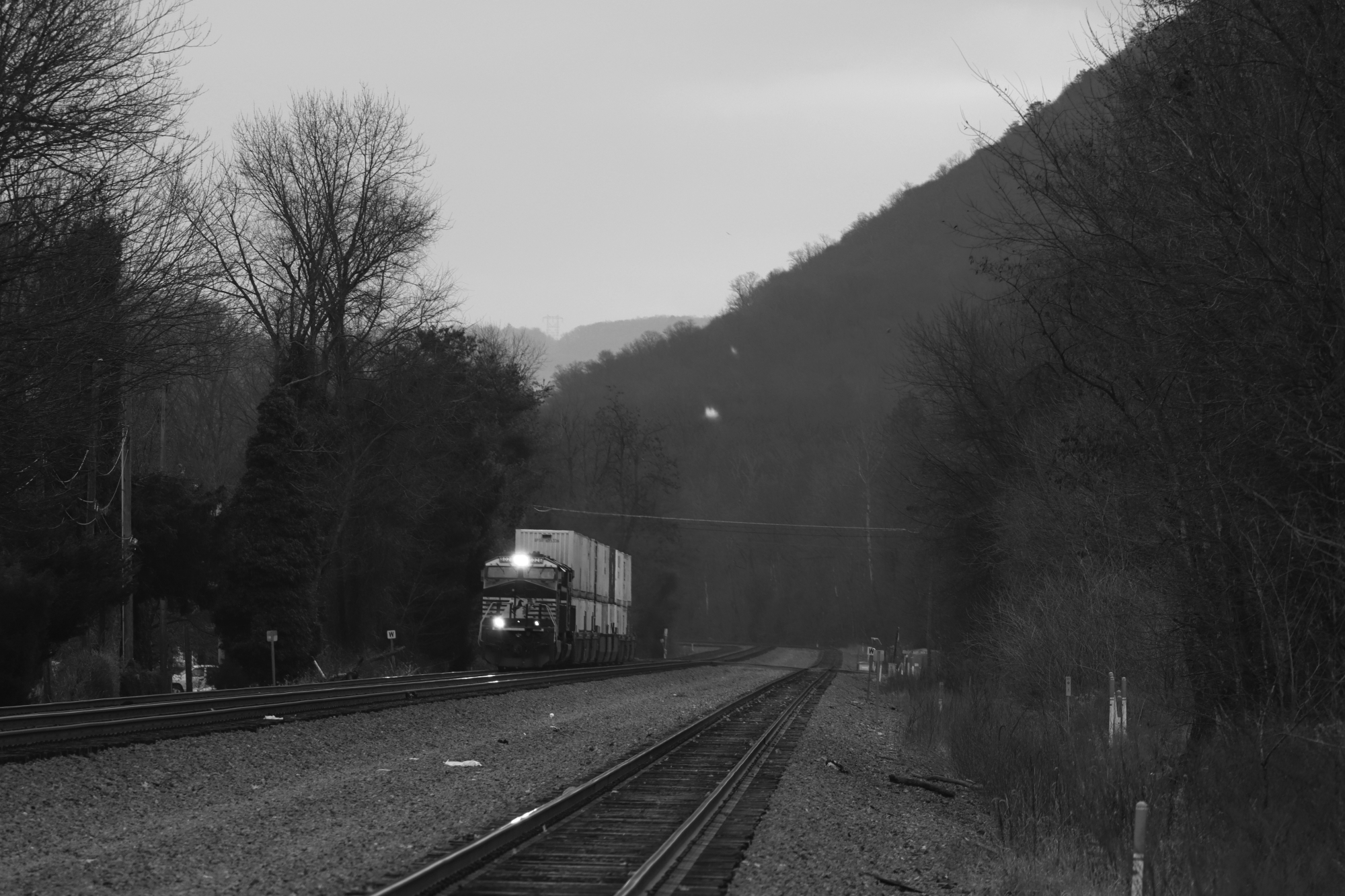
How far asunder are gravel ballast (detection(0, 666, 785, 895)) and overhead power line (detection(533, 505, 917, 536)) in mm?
40217

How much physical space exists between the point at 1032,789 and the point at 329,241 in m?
36.1

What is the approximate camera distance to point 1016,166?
44.9 ft

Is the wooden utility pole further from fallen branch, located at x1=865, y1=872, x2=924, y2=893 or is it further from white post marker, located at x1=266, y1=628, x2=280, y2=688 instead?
fallen branch, located at x1=865, y1=872, x2=924, y2=893

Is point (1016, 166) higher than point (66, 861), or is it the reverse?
point (1016, 166)

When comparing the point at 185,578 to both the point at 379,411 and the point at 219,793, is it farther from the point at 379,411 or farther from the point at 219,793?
the point at 219,793

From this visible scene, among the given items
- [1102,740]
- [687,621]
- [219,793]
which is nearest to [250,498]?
[219,793]

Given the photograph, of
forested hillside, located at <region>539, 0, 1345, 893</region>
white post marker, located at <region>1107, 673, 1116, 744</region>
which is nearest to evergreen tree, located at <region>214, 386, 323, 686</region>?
forested hillside, located at <region>539, 0, 1345, 893</region>

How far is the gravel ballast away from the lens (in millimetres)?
9242

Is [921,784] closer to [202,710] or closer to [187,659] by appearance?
[202,710]

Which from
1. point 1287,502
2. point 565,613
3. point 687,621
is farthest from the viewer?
point 687,621

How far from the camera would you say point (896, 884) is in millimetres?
9305

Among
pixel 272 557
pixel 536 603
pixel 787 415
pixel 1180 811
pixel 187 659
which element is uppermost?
pixel 787 415

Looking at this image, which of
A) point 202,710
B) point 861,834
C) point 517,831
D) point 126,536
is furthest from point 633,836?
point 126,536

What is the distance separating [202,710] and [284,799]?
8.75 m
